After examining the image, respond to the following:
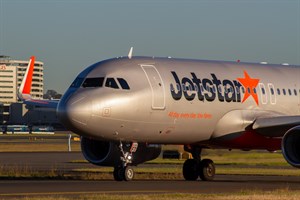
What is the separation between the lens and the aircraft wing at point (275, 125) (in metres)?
38.2

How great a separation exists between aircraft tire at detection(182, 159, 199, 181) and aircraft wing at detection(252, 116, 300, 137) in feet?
9.78

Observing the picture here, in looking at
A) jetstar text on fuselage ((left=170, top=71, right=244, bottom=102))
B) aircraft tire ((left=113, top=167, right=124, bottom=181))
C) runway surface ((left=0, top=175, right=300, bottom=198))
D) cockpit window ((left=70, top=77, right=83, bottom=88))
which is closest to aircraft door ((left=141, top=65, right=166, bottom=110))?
jetstar text on fuselage ((left=170, top=71, right=244, bottom=102))

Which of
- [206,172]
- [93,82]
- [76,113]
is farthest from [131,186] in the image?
[206,172]

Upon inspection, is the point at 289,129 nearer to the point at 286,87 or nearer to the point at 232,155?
the point at 286,87

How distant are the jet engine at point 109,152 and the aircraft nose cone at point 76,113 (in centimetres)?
391

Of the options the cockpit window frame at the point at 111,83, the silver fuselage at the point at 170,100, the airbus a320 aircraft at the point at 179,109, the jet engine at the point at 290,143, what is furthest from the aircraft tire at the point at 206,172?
the cockpit window frame at the point at 111,83

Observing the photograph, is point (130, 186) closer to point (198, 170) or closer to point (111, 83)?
point (111, 83)

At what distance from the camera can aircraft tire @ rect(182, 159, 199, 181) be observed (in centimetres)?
4034

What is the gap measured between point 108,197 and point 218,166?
82.8ft

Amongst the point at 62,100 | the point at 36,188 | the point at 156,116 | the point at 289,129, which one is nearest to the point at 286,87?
the point at 289,129

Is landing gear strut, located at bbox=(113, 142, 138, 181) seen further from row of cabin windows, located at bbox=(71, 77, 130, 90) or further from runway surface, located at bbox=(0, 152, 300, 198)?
row of cabin windows, located at bbox=(71, 77, 130, 90)

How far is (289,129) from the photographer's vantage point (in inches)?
1492

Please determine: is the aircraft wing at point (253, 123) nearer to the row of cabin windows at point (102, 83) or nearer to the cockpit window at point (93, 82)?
the row of cabin windows at point (102, 83)

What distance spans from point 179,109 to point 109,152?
3.37 meters
